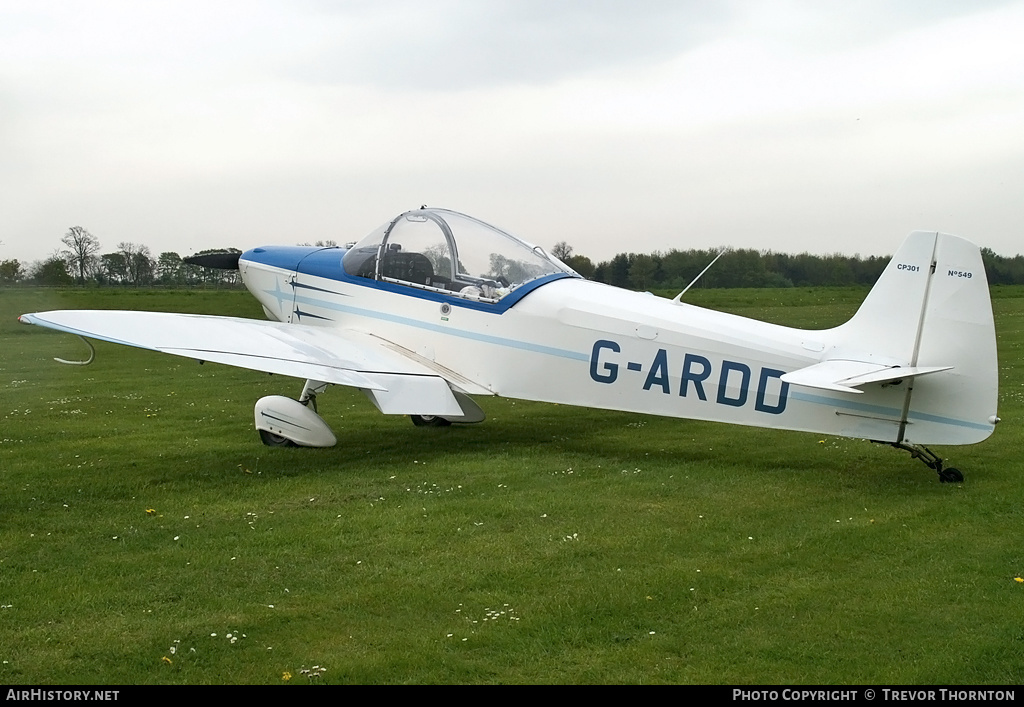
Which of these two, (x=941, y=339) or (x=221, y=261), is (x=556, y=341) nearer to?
(x=941, y=339)

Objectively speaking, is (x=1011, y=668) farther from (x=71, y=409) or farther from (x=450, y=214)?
(x=71, y=409)

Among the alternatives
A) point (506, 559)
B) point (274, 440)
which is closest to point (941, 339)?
point (506, 559)

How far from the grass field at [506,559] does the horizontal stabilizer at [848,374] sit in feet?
2.67

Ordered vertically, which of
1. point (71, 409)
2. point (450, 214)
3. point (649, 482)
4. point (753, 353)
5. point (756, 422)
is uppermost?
point (450, 214)

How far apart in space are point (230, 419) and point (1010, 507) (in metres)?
7.78

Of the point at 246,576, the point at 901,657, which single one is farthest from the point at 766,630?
the point at 246,576

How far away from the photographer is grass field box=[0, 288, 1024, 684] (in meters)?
3.70

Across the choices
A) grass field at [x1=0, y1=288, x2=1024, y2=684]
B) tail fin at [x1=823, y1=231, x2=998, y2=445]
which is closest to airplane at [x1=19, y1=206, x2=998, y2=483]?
tail fin at [x1=823, y1=231, x2=998, y2=445]

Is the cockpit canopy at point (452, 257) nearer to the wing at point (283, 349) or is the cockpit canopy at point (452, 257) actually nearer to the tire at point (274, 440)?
the wing at point (283, 349)

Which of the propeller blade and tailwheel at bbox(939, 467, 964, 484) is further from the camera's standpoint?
the propeller blade

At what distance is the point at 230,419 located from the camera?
1017cm

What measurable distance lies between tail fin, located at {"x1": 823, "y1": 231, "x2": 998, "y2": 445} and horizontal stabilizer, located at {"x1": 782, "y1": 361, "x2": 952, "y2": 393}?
0.05 meters

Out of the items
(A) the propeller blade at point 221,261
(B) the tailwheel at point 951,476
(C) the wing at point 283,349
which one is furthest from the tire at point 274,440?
(B) the tailwheel at point 951,476

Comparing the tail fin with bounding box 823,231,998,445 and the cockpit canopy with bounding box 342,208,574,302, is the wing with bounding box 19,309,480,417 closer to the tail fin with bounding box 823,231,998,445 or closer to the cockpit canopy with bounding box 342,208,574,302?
the cockpit canopy with bounding box 342,208,574,302
